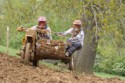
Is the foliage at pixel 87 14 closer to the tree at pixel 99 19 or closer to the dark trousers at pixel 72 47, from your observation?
the tree at pixel 99 19

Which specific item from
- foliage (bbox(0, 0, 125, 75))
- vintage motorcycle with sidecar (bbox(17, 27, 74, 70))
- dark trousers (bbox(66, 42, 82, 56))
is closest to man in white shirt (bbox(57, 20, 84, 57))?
dark trousers (bbox(66, 42, 82, 56))

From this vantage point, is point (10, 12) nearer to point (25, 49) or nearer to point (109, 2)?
point (109, 2)

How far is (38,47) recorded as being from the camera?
11102 mm

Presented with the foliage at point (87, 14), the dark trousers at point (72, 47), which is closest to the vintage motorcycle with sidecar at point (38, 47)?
the dark trousers at point (72, 47)

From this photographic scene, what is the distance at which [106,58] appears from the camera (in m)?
39.5

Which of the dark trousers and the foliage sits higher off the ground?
the foliage

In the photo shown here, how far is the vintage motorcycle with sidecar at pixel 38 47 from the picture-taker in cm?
1103

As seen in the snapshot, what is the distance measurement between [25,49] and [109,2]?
3.97m

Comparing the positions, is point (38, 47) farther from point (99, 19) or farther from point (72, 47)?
point (99, 19)

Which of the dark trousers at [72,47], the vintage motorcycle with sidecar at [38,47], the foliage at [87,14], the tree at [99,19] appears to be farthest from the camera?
the foliage at [87,14]

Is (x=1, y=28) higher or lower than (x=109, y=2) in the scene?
lower

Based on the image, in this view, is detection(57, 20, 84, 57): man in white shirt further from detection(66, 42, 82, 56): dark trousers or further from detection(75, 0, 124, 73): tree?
detection(75, 0, 124, 73): tree

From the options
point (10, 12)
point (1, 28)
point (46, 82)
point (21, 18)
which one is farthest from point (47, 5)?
point (1, 28)

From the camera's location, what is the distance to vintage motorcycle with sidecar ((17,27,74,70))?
434 inches
